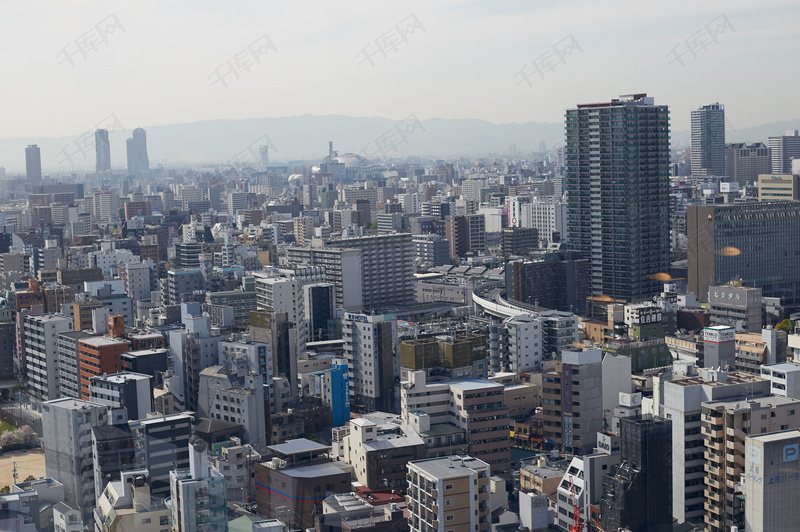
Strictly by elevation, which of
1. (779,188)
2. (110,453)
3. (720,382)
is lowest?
(110,453)

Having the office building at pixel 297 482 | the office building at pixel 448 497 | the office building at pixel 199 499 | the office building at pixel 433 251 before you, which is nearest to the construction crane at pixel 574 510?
the office building at pixel 448 497

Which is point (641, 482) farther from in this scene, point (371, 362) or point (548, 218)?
point (548, 218)

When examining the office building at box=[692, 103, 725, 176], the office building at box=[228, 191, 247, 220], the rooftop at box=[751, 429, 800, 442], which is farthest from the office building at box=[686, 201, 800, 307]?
the office building at box=[228, 191, 247, 220]

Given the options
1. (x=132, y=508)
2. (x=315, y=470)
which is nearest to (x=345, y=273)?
(x=315, y=470)

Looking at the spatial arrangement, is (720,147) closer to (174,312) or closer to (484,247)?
(484,247)

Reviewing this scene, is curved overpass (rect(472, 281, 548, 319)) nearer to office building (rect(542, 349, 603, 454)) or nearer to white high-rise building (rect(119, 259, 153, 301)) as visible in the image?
office building (rect(542, 349, 603, 454))

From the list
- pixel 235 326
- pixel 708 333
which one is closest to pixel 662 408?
pixel 708 333

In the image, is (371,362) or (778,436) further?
(371,362)
